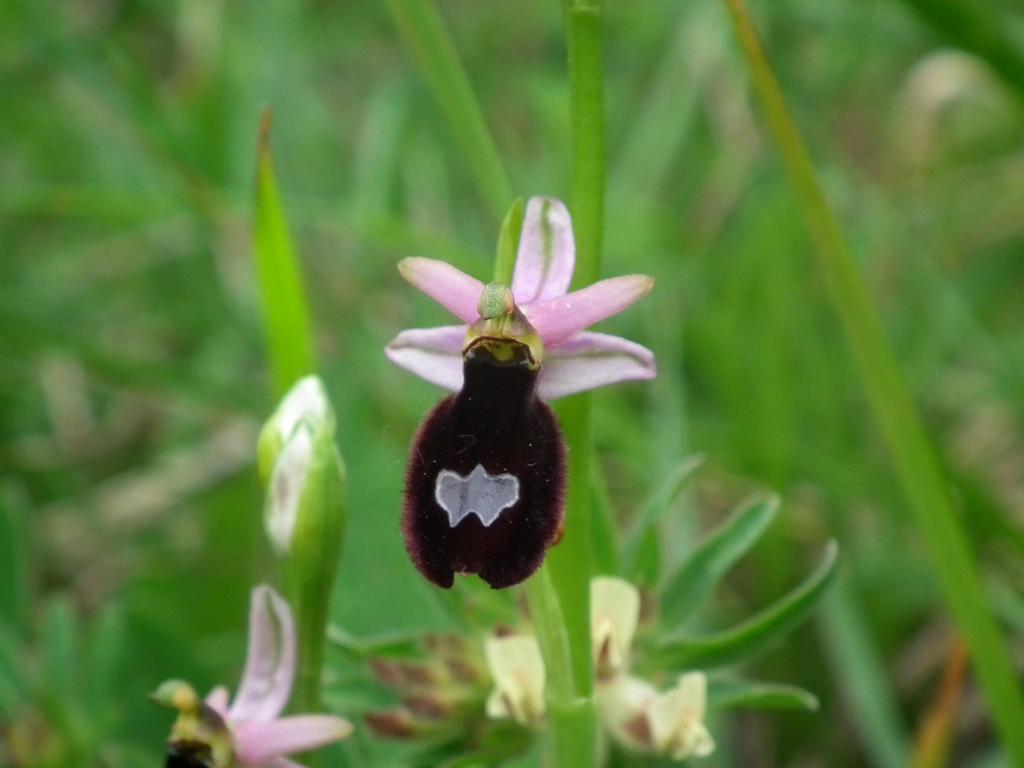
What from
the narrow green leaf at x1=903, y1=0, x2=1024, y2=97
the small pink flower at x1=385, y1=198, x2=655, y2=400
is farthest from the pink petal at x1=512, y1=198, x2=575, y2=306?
the narrow green leaf at x1=903, y1=0, x2=1024, y2=97

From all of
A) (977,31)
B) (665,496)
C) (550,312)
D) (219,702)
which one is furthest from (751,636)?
(977,31)

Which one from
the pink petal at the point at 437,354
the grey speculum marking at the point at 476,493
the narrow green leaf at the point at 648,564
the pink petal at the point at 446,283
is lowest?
the narrow green leaf at the point at 648,564

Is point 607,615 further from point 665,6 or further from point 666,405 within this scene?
point 665,6

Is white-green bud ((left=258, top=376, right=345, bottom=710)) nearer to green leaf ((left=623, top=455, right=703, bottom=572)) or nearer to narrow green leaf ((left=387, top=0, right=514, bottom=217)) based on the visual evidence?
green leaf ((left=623, top=455, right=703, bottom=572))

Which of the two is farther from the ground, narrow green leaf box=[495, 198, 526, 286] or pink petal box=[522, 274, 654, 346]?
narrow green leaf box=[495, 198, 526, 286]

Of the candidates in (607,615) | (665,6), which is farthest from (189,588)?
(665,6)

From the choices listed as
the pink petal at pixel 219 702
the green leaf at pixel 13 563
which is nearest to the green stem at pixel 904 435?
the pink petal at pixel 219 702

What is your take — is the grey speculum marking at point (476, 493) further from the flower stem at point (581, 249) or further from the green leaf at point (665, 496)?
the green leaf at point (665, 496)

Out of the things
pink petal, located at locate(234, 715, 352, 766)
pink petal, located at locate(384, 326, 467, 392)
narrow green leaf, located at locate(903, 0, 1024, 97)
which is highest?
narrow green leaf, located at locate(903, 0, 1024, 97)

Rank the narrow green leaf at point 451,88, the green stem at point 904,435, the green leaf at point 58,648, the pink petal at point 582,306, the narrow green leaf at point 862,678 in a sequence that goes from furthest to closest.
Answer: the narrow green leaf at point 862,678, the narrow green leaf at point 451,88, the green leaf at point 58,648, the green stem at point 904,435, the pink petal at point 582,306
